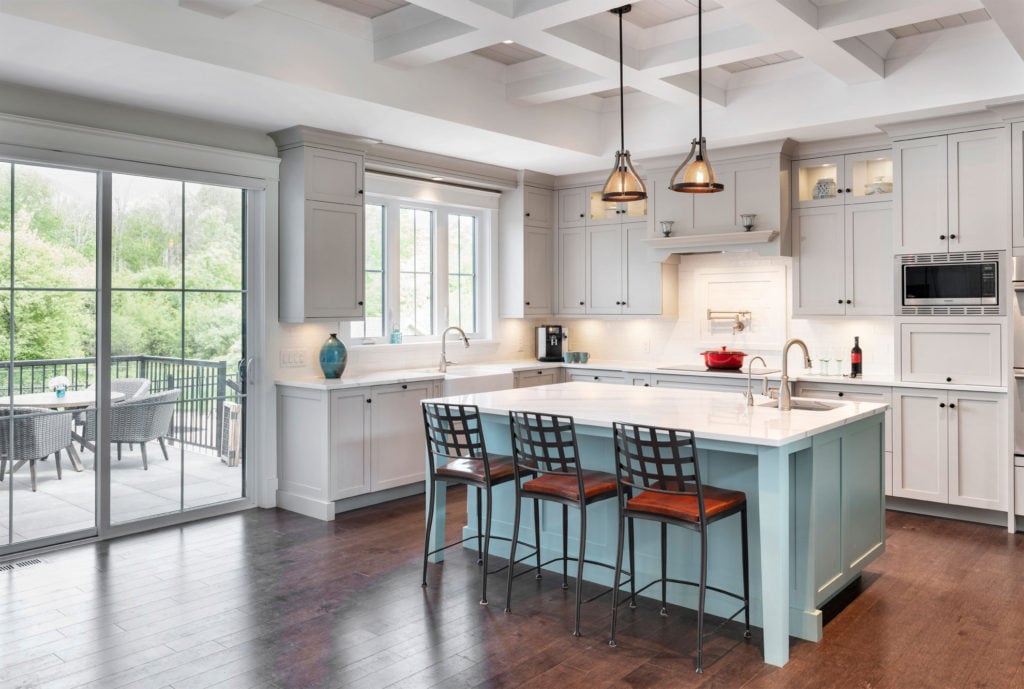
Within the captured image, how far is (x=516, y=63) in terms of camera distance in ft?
18.0

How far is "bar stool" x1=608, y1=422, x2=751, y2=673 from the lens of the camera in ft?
10.2

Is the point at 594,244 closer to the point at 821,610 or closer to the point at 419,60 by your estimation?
the point at 419,60

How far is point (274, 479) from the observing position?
562 cm

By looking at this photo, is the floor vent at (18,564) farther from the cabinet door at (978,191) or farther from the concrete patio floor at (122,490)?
the cabinet door at (978,191)

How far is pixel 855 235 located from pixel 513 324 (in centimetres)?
319

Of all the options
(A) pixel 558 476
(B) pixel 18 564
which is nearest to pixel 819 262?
(A) pixel 558 476

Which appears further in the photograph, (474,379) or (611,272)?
(611,272)

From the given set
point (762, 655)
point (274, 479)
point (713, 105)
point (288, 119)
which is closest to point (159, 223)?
point (288, 119)

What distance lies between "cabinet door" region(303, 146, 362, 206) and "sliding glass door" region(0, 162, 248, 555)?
0.53 metres

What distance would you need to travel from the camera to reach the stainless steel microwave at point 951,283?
16.5 feet

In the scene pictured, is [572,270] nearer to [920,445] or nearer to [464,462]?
[920,445]

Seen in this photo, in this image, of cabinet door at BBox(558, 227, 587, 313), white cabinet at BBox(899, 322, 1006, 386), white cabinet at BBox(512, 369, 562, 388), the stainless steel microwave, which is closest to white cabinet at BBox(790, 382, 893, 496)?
white cabinet at BBox(899, 322, 1006, 386)

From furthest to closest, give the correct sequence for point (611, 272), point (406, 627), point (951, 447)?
point (611, 272), point (951, 447), point (406, 627)

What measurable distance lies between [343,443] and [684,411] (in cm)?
258
